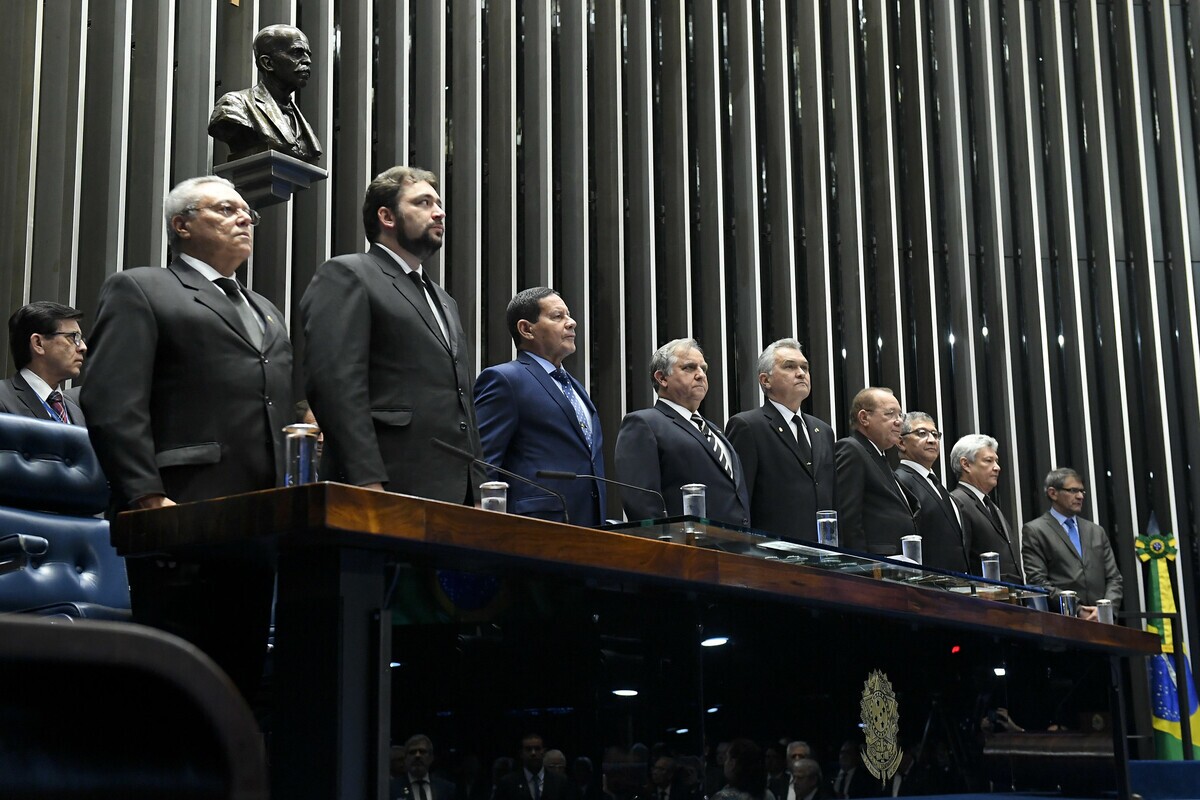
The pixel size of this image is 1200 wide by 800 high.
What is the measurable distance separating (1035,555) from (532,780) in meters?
4.35

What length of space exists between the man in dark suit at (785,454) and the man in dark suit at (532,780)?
210 cm

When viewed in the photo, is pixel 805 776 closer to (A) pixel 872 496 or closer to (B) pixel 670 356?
(B) pixel 670 356

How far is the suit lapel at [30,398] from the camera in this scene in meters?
3.23

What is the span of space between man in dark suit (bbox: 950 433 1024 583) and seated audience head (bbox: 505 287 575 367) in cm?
213

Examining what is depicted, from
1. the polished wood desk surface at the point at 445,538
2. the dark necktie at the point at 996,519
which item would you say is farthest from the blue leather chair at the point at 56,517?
the dark necktie at the point at 996,519

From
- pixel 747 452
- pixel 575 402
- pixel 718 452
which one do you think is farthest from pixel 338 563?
pixel 747 452

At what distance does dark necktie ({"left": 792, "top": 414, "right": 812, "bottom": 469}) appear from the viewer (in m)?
4.02

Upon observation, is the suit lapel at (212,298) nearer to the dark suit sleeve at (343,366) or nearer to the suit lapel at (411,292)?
the dark suit sleeve at (343,366)

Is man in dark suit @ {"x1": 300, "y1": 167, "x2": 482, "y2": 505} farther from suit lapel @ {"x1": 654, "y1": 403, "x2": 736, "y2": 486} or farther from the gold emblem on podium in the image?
suit lapel @ {"x1": 654, "y1": 403, "x2": 736, "y2": 486}

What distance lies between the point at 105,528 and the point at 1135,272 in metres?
6.57

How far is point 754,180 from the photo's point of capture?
6.57 meters

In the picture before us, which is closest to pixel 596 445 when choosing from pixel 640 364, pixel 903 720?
pixel 903 720

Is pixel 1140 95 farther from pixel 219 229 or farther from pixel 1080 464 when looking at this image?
pixel 219 229

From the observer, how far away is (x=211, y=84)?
4.60 m
